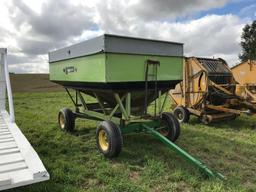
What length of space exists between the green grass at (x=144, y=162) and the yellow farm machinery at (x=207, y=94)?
0.75m

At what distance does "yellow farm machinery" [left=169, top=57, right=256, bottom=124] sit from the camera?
23.9ft

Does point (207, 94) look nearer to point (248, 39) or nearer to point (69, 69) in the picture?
point (69, 69)

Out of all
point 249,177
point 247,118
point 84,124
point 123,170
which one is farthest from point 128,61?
point 247,118

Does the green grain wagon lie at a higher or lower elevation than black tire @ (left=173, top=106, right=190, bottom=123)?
higher

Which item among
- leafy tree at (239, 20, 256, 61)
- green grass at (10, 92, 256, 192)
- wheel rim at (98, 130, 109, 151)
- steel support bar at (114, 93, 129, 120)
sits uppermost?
leafy tree at (239, 20, 256, 61)

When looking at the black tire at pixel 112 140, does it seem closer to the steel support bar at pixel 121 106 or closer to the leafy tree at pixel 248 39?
the steel support bar at pixel 121 106

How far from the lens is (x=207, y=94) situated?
7258 millimetres

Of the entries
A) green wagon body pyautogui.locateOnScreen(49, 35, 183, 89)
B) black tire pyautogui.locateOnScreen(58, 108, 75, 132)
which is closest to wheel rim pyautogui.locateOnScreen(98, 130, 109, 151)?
green wagon body pyautogui.locateOnScreen(49, 35, 183, 89)

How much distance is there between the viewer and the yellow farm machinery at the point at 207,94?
7.30 metres

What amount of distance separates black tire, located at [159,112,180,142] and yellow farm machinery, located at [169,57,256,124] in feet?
7.18

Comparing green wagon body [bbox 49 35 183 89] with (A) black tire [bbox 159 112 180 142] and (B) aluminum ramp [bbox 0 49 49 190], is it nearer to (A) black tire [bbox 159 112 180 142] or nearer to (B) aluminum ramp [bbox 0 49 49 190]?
(A) black tire [bbox 159 112 180 142]

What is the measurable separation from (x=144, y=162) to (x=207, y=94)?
12.2 ft

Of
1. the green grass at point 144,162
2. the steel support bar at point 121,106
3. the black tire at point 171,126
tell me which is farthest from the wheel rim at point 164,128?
the steel support bar at point 121,106

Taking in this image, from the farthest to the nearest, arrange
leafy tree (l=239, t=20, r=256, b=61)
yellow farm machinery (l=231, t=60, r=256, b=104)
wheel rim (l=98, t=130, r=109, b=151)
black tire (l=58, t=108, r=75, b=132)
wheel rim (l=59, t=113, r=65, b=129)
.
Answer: leafy tree (l=239, t=20, r=256, b=61) < yellow farm machinery (l=231, t=60, r=256, b=104) < wheel rim (l=59, t=113, r=65, b=129) < black tire (l=58, t=108, r=75, b=132) < wheel rim (l=98, t=130, r=109, b=151)
